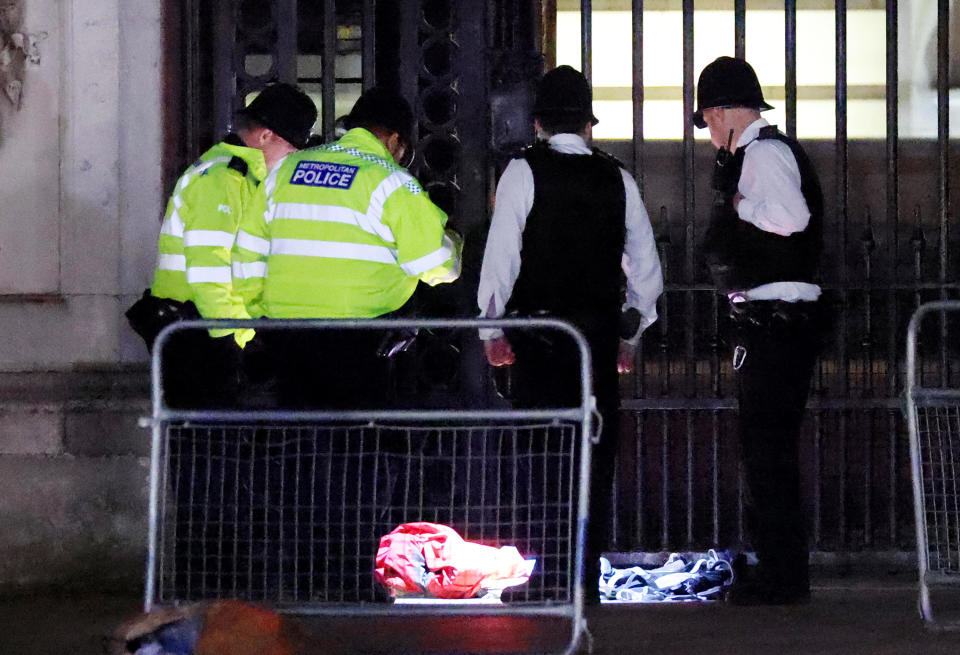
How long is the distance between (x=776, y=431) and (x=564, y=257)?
1.09 meters

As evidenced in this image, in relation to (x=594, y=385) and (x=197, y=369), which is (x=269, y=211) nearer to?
(x=197, y=369)

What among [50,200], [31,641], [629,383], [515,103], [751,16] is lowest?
[31,641]

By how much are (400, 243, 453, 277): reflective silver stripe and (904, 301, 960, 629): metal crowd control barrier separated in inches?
67.0

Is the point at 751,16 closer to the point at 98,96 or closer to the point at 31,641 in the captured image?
the point at 98,96

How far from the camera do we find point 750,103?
218 inches

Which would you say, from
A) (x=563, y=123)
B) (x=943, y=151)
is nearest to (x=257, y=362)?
(x=563, y=123)

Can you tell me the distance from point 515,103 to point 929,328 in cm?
303

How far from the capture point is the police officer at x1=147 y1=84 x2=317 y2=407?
18.0ft

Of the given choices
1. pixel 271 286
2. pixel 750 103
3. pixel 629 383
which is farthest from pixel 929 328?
pixel 271 286

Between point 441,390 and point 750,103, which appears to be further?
point 441,390

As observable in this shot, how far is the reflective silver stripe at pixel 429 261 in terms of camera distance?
205 inches

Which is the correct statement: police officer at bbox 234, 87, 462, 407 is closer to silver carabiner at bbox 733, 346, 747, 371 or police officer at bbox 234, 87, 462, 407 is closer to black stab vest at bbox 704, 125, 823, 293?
black stab vest at bbox 704, 125, 823, 293

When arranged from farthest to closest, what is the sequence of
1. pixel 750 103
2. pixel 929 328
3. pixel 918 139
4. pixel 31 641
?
pixel 918 139, pixel 929 328, pixel 750 103, pixel 31 641

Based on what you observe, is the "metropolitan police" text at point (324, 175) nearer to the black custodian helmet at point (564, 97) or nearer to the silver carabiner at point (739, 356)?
the black custodian helmet at point (564, 97)
